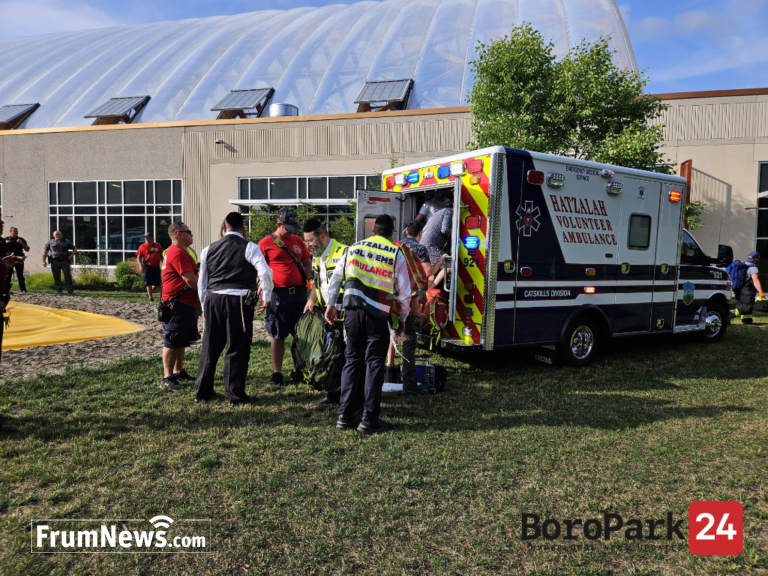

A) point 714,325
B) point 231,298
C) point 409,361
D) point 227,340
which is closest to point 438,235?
point 409,361

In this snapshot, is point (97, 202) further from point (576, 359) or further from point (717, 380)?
point (717, 380)

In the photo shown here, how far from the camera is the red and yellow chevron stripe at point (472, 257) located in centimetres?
584

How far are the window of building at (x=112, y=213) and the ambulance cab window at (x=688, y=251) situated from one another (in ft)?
60.2

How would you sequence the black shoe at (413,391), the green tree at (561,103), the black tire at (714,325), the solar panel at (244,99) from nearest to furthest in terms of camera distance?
the black shoe at (413,391) → the black tire at (714,325) → the green tree at (561,103) → the solar panel at (244,99)

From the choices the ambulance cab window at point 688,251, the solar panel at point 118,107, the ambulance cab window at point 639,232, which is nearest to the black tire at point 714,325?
the ambulance cab window at point 688,251

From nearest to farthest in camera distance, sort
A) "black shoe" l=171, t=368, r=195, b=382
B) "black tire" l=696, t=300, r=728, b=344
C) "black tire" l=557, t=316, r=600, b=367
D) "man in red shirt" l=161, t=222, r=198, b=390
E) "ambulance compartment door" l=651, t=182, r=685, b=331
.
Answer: "man in red shirt" l=161, t=222, r=198, b=390 < "black shoe" l=171, t=368, r=195, b=382 < "black tire" l=557, t=316, r=600, b=367 < "ambulance compartment door" l=651, t=182, r=685, b=331 < "black tire" l=696, t=300, r=728, b=344

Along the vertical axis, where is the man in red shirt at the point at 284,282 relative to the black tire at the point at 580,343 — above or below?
above

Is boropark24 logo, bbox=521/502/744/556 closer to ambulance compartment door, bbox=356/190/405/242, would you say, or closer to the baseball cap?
the baseball cap

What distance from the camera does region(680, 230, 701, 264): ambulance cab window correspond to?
7961 mm

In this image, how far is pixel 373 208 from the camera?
23.2ft

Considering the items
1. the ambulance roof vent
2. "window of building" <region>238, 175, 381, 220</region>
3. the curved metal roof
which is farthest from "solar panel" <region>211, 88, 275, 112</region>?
the ambulance roof vent

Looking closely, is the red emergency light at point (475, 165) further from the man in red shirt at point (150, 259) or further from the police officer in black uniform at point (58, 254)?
the police officer in black uniform at point (58, 254)

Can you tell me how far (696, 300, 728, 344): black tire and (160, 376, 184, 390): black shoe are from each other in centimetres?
847

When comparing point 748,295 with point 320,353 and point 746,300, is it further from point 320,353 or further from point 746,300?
point 320,353
